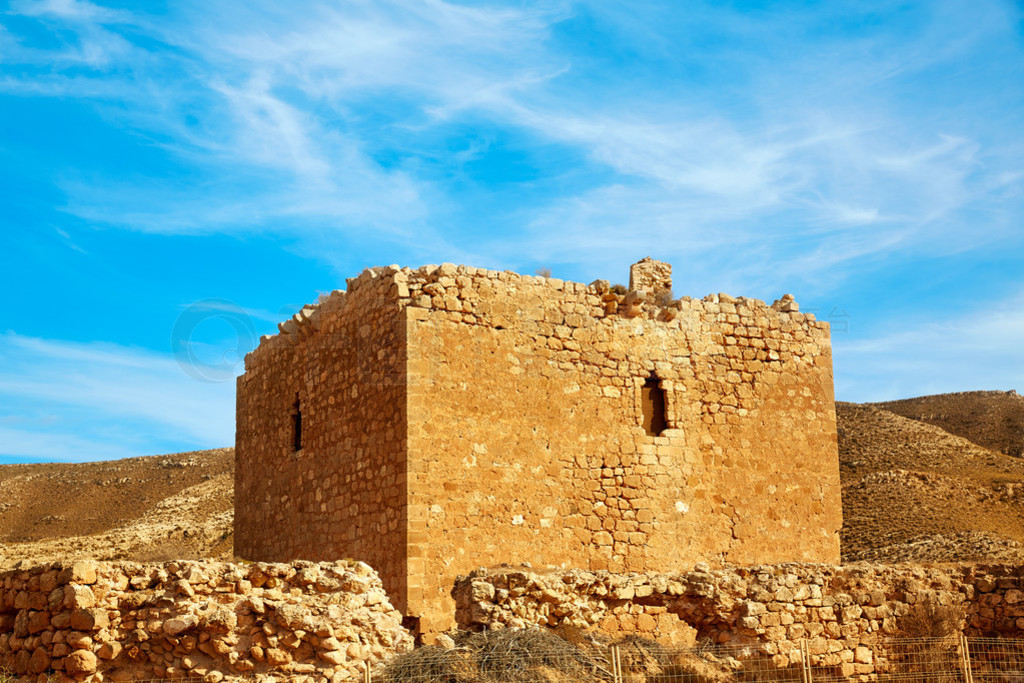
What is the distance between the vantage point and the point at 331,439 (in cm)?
1332

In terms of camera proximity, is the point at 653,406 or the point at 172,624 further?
the point at 653,406

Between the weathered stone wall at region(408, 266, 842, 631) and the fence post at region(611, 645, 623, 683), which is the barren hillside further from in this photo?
the fence post at region(611, 645, 623, 683)

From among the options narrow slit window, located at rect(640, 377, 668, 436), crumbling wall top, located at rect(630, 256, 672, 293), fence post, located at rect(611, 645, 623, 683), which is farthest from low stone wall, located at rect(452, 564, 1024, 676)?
crumbling wall top, located at rect(630, 256, 672, 293)

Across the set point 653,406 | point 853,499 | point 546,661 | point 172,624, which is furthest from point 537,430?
point 853,499

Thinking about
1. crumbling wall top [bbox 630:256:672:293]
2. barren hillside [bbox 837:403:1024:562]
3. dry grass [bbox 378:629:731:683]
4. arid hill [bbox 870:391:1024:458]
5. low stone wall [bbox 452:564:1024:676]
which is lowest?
dry grass [bbox 378:629:731:683]

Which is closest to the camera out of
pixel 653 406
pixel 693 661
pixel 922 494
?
pixel 693 661

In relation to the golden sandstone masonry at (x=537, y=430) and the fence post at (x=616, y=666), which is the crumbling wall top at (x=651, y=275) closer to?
the golden sandstone masonry at (x=537, y=430)

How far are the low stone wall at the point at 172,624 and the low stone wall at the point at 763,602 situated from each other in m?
1.52

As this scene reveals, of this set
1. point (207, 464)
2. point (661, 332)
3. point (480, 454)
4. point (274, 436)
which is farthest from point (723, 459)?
point (207, 464)

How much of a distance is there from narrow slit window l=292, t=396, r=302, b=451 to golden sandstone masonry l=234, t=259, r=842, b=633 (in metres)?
0.03

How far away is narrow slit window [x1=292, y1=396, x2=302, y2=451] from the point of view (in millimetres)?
14344

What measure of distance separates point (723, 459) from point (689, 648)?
4300 millimetres

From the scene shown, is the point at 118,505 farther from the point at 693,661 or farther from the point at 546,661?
the point at 546,661

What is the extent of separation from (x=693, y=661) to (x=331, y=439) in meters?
5.65
